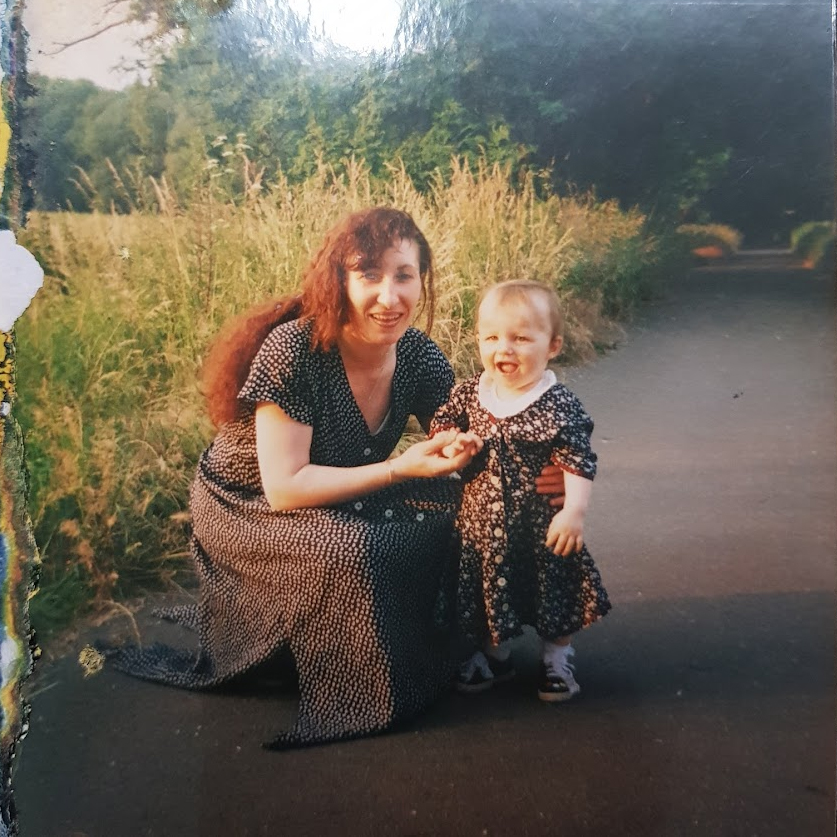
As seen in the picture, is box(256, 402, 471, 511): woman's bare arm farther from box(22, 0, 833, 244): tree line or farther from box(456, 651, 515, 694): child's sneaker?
box(22, 0, 833, 244): tree line

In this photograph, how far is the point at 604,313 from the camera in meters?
2.40

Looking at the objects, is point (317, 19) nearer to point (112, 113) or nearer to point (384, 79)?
point (384, 79)

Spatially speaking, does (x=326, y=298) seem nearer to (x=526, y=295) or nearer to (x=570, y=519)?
(x=526, y=295)

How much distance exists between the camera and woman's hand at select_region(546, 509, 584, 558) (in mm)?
2242

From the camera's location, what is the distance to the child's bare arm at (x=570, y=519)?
224cm

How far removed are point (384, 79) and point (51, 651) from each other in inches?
71.2

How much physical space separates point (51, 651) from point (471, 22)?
206cm

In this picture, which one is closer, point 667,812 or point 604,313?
point 667,812

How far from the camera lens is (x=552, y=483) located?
7.40 ft

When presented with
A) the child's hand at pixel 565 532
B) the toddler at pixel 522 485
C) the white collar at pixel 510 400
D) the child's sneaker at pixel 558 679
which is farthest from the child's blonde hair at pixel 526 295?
the child's sneaker at pixel 558 679

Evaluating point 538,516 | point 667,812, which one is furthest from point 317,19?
point 667,812

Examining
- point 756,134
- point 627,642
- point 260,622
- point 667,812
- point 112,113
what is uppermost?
point 112,113

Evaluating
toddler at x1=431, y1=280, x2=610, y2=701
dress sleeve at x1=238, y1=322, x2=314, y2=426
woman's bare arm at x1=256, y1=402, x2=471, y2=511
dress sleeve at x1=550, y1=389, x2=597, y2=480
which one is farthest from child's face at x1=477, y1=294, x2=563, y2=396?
dress sleeve at x1=238, y1=322, x2=314, y2=426

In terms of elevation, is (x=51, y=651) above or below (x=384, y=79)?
below
